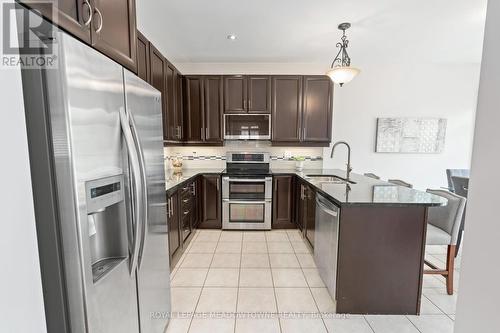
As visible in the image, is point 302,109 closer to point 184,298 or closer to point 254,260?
point 254,260

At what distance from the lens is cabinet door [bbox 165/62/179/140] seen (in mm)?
2761

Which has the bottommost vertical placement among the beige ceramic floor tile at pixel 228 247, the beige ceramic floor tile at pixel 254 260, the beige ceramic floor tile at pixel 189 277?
the beige ceramic floor tile at pixel 189 277

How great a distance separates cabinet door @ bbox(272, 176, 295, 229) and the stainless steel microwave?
761 millimetres

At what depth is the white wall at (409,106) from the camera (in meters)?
3.91

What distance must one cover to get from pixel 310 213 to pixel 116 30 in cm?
250

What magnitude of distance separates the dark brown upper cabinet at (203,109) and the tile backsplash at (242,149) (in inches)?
13.6

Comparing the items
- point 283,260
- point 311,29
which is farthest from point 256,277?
point 311,29

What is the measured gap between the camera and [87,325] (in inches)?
32.8

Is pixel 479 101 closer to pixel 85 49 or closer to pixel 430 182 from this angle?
pixel 85 49

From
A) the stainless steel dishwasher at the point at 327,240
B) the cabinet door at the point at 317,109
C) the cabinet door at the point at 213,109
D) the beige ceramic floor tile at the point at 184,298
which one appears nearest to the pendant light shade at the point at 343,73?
the cabinet door at the point at 317,109

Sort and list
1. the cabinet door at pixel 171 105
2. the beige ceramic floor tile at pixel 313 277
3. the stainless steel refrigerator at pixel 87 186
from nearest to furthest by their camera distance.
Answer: the stainless steel refrigerator at pixel 87 186, the beige ceramic floor tile at pixel 313 277, the cabinet door at pixel 171 105

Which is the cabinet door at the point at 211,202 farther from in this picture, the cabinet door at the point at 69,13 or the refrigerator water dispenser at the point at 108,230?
the cabinet door at the point at 69,13

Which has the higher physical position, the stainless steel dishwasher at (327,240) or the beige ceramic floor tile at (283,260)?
the stainless steel dishwasher at (327,240)

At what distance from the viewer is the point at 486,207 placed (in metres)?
0.74
